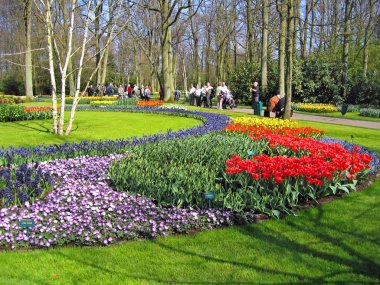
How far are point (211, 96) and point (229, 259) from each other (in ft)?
67.3

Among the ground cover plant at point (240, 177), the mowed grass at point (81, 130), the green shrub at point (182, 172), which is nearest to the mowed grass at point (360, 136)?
the ground cover plant at point (240, 177)

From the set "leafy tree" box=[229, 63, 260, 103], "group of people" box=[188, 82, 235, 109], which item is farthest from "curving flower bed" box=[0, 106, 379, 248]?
"leafy tree" box=[229, 63, 260, 103]

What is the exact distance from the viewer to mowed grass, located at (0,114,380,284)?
3406mm

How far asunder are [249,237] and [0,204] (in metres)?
3.09

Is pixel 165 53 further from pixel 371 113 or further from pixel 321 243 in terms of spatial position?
pixel 321 243

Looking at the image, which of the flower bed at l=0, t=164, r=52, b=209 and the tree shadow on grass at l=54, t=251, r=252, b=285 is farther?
the flower bed at l=0, t=164, r=52, b=209

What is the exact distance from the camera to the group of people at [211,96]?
Result: 2228 centimetres

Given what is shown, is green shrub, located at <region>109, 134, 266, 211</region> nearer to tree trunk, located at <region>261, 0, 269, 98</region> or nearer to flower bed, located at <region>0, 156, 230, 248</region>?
flower bed, located at <region>0, 156, 230, 248</region>

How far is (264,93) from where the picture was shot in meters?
25.0

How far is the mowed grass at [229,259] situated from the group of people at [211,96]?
A: 58.3 feet

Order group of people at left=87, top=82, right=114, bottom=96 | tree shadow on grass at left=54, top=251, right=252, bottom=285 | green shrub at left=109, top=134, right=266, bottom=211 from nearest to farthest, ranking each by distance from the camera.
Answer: tree shadow on grass at left=54, top=251, right=252, bottom=285
green shrub at left=109, top=134, right=266, bottom=211
group of people at left=87, top=82, right=114, bottom=96

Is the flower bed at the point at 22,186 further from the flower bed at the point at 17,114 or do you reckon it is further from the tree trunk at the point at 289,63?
the tree trunk at the point at 289,63

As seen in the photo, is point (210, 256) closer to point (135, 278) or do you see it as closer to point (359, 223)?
point (135, 278)

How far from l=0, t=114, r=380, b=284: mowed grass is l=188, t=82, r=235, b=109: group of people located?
17771 millimetres
